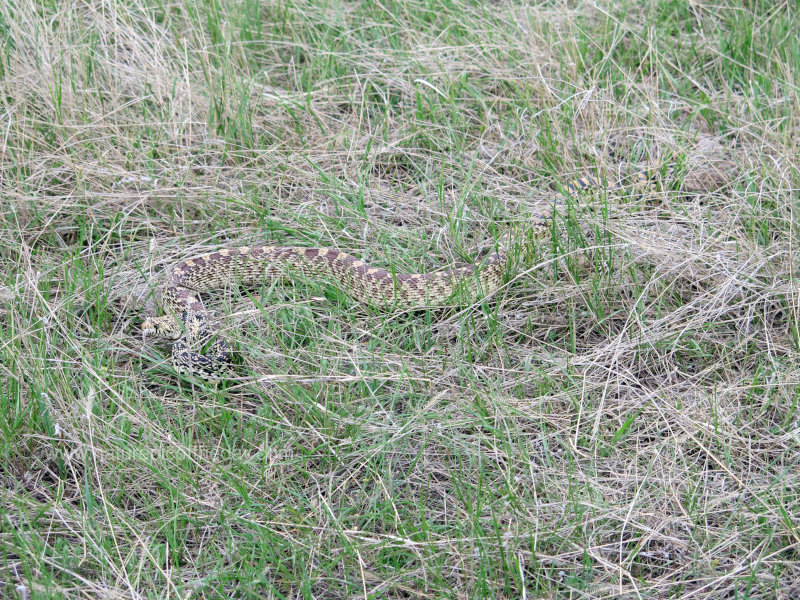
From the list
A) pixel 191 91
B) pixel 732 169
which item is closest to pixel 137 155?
pixel 191 91

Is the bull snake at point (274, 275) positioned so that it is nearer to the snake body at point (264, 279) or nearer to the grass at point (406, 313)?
the snake body at point (264, 279)

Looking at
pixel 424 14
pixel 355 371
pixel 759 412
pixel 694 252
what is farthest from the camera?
pixel 424 14

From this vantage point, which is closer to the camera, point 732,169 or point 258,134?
point 732,169

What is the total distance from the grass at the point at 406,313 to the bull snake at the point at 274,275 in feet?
0.42

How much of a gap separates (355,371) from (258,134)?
2911 mm

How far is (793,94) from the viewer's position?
259 inches

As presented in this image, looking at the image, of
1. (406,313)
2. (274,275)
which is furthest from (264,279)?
(406,313)

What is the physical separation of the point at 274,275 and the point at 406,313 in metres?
1.07

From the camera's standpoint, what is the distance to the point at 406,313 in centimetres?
573

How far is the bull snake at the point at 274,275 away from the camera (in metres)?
5.18

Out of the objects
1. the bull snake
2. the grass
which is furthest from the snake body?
the grass

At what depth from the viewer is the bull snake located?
5.18 m

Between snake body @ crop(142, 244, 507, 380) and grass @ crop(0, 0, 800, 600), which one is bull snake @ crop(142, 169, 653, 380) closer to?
snake body @ crop(142, 244, 507, 380)

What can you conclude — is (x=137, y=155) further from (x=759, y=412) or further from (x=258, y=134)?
(x=759, y=412)
